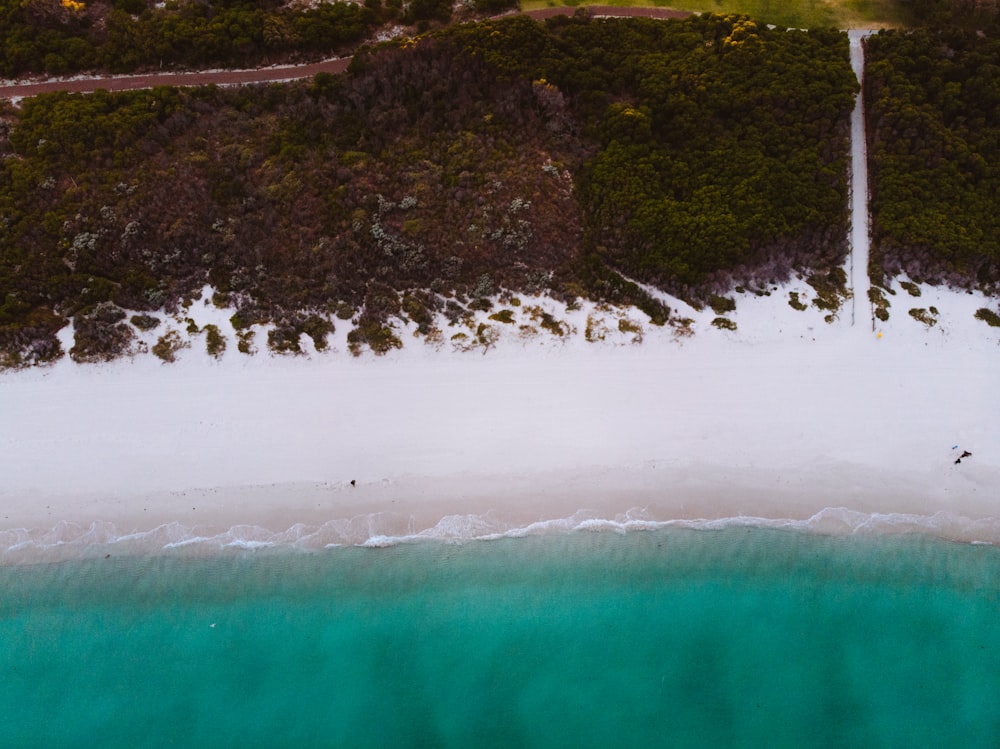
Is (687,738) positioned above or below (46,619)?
below

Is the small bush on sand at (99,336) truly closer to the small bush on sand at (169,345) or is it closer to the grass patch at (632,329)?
the small bush on sand at (169,345)

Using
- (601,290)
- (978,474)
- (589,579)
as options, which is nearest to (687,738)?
(589,579)

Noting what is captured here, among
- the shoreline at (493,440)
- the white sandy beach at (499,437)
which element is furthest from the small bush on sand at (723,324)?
the white sandy beach at (499,437)

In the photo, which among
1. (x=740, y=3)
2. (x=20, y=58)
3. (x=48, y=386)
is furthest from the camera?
(x=740, y=3)

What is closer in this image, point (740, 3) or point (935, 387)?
point (935, 387)

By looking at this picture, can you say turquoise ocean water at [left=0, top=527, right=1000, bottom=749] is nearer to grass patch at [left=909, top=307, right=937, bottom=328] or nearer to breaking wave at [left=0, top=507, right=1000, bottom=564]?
breaking wave at [left=0, top=507, right=1000, bottom=564]

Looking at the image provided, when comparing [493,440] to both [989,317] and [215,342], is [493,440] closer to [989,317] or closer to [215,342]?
[215,342]

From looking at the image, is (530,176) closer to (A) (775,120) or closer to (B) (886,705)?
(A) (775,120)
